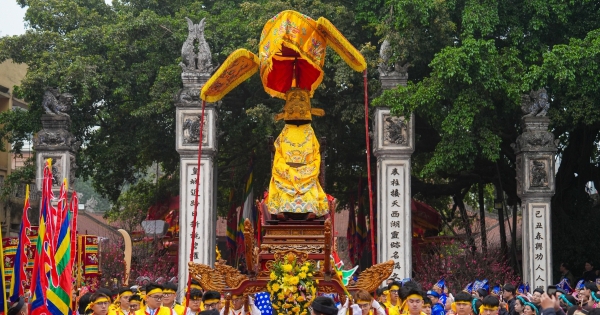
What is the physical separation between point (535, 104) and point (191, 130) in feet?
23.4

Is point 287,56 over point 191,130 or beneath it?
over

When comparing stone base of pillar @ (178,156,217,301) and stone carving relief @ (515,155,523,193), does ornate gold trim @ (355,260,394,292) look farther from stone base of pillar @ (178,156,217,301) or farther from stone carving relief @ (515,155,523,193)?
stone carving relief @ (515,155,523,193)

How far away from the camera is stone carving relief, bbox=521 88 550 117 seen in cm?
1964

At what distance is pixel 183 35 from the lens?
22719mm

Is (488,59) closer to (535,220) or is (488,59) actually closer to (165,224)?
(535,220)

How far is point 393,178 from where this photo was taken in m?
20.2

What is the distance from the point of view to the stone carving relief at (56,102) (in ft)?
71.3

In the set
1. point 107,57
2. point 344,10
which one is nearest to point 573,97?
point 344,10

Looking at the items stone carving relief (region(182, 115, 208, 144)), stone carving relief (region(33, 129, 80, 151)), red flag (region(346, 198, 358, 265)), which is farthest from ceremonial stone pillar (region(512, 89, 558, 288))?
stone carving relief (region(33, 129, 80, 151))

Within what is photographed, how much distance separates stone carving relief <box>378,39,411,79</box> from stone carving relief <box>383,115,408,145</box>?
2.93 feet

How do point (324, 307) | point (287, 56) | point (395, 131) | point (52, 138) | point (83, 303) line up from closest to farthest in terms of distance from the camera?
point (324, 307)
point (83, 303)
point (287, 56)
point (395, 131)
point (52, 138)

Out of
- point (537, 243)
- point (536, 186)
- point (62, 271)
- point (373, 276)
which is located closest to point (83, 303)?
point (62, 271)

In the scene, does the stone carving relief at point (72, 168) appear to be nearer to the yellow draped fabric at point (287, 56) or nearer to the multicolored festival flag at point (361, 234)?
the multicolored festival flag at point (361, 234)

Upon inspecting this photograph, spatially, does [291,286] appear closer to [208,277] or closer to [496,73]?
[208,277]
